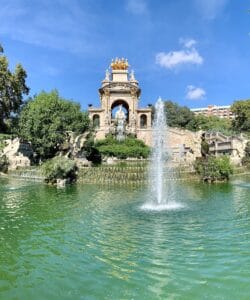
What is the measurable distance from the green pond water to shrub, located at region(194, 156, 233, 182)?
35.4 feet

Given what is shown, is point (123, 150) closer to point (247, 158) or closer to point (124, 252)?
point (247, 158)

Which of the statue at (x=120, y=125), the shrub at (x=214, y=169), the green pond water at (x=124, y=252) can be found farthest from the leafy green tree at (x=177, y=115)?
the green pond water at (x=124, y=252)

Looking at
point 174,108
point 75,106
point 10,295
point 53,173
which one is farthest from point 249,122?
point 10,295

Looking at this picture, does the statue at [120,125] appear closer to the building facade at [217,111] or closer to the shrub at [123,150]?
the shrub at [123,150]

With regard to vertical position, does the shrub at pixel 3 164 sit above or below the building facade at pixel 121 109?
below

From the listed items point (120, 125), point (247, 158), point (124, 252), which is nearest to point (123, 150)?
point (120, 125)

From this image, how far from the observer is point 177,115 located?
76938 mm

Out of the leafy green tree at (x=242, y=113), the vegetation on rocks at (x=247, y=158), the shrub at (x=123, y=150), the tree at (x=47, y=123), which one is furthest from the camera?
the leafy green tree at (x=242, y=113)

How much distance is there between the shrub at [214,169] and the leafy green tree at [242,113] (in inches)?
1610

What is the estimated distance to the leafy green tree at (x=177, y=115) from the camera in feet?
251

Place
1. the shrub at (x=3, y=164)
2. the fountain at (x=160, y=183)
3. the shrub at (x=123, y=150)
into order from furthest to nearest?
the shrub at (x=123, y=150)
the shrub at (x=3, y=164)
the fountain at (x=160, y=183)

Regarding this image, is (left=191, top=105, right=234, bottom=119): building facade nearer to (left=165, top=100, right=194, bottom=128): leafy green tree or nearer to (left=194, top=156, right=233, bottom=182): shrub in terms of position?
(left=165, top=100, right=194, bottom=128): leafy green tree

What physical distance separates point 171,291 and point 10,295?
256 centimetres

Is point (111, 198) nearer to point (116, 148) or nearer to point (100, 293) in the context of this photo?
point (100, 293)
